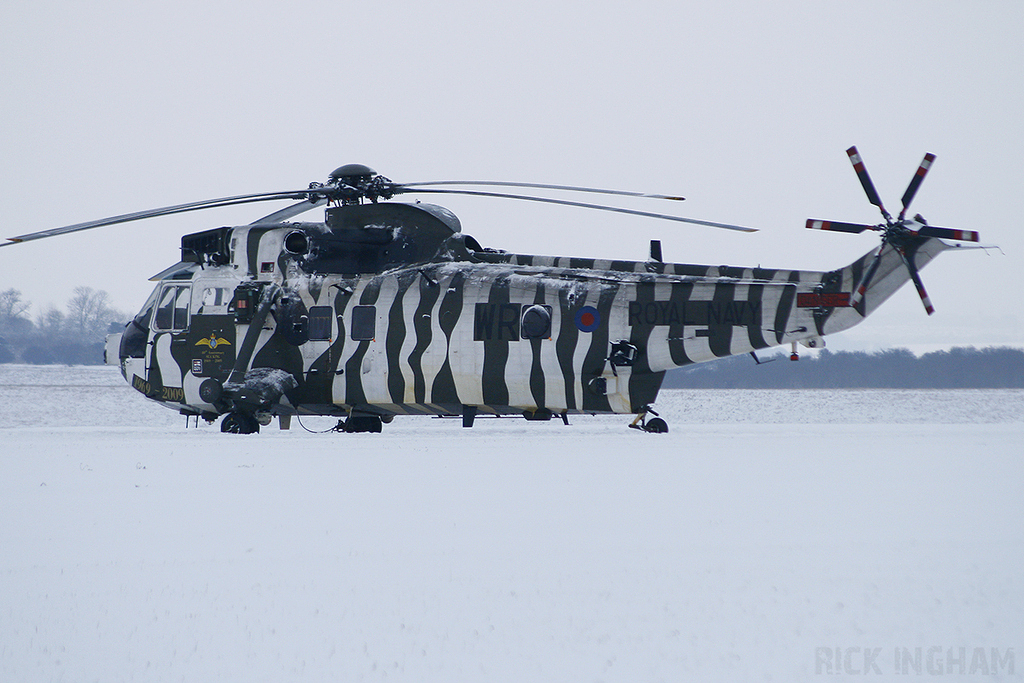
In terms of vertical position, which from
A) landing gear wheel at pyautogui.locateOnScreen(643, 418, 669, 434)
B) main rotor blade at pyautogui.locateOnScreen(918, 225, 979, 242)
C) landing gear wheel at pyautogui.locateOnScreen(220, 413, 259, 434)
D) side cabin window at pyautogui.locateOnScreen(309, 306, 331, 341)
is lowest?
landing gear wheel at pyautogui.locateOnScreen(220, 413, 259, 434)

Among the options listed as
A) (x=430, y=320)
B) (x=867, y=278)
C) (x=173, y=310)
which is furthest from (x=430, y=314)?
(x=867, y=278)

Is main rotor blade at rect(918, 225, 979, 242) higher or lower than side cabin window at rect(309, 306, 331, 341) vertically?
higher

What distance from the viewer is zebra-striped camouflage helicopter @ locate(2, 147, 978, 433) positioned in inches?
490

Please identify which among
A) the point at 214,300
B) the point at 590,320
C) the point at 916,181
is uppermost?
the point at 916,181

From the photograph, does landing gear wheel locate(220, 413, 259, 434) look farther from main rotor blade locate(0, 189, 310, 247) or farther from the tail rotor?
the tail rotor

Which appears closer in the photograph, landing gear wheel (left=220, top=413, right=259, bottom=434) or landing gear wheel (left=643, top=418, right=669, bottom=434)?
landing gear wheel (left=643, top=418, right=669, bottom=434)

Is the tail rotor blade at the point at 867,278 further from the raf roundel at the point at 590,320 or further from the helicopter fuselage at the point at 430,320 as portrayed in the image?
the raf roundel at the point at 590,320

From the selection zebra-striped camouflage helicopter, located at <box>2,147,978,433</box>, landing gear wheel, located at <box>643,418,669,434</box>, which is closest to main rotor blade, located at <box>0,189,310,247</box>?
zebra-striped camouflage helicopter, located at <box>2,147,978,433</box>

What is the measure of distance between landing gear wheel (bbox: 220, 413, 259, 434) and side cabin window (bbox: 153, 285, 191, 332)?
2154 mm

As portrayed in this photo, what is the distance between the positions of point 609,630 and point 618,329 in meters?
9.65

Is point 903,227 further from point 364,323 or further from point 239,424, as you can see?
point 239,424

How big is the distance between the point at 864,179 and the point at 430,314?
739 cm

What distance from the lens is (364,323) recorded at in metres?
14.3

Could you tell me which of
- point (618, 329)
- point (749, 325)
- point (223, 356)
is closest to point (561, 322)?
point (618, 329)
